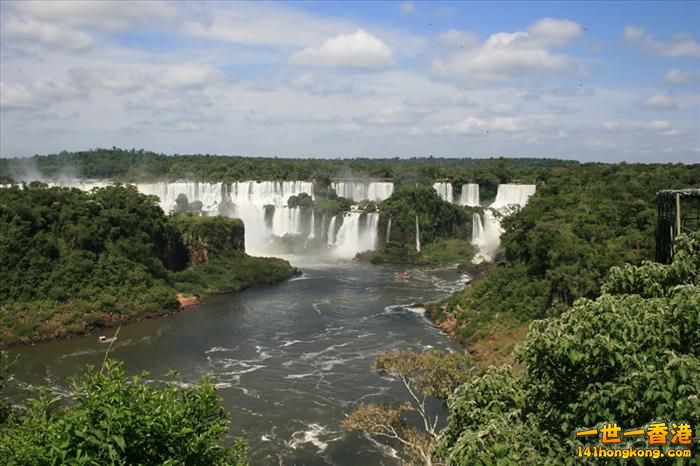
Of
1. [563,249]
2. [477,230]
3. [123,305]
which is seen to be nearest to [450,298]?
[563,249]

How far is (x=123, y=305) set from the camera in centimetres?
3170

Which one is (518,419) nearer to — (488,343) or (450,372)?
(450,372)

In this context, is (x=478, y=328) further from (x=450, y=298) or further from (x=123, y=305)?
(x=123, y=305)

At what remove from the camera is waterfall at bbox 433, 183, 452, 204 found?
62312 mm

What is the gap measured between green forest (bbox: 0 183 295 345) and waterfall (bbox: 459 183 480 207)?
2552cm

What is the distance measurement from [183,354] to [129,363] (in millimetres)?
2112

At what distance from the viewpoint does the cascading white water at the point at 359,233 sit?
53281 millimetres

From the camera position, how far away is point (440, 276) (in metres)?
44.0

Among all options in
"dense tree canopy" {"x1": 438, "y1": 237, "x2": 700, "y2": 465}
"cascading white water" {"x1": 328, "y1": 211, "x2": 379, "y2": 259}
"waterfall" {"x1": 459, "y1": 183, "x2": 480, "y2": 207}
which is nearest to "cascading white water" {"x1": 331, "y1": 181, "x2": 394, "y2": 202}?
"waterfall" {"x1": 459, "y1": 183, "x2": 480, "y2": 207}

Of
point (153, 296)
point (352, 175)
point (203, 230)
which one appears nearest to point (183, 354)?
point (153, 296)

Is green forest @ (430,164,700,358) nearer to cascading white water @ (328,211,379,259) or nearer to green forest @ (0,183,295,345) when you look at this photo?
green forest @ (0,183,295,345)

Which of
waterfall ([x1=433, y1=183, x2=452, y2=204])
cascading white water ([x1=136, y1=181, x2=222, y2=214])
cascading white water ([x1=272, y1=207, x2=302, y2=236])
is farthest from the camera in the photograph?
waterfall ([x1=433, y1=183, x2=452, y2=204])

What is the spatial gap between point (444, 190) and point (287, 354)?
4009cm

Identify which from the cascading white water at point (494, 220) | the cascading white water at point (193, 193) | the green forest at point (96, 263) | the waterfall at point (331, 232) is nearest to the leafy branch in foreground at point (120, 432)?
the green forest at point (96, 263)
